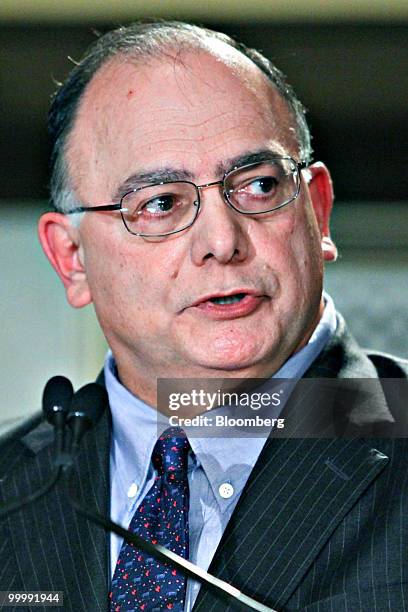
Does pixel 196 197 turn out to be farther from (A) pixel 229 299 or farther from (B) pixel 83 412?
(B) pixel 83 412

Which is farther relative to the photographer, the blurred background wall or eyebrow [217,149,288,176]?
the blurred background wall

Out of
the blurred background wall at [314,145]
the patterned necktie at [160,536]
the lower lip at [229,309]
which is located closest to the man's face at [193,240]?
the lower lip at [229,309]

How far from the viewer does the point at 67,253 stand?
1.97m

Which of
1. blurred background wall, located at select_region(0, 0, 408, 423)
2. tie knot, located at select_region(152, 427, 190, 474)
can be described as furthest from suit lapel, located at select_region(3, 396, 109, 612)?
blurred background wall, located at select_region(0, 0, 408, 423)

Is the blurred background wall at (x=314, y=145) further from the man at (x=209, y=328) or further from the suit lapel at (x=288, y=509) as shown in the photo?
the suit lapel at (x=288, y=509)

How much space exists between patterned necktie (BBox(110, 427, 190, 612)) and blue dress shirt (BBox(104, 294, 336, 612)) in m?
0.02

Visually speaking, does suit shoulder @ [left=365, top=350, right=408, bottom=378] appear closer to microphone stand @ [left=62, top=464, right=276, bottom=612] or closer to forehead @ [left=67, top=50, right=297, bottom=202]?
forehead @ [left=67, top=50, right=297, bottom=202]

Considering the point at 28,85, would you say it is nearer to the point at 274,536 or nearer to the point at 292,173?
the point at 292,173

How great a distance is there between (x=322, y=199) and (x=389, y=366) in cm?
32

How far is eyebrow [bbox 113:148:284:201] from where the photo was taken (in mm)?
1697

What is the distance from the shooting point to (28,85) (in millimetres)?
3078

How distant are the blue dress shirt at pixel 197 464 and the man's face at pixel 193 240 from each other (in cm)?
4

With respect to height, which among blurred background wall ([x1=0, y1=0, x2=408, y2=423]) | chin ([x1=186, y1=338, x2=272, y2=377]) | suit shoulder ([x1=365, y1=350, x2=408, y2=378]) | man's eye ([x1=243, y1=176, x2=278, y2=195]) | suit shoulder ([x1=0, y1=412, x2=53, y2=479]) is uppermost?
blurred background wall ([x1=0, y1=0, x2=408, y2=423])

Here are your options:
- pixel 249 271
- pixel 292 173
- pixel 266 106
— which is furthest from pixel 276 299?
pixel 266 106
